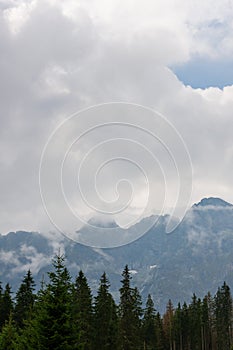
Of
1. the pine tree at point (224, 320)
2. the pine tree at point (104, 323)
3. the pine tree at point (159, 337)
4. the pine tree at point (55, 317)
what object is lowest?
the pine tree at point (55, 317)

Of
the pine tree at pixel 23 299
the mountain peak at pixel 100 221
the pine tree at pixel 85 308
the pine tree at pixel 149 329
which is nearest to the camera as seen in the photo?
the mountain peak at pixel 100 221

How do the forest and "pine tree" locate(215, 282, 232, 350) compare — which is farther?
"pine tree" locate(215, 282, 232, 350)

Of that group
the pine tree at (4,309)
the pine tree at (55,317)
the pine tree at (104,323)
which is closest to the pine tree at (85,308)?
the pine tree at (104,323)

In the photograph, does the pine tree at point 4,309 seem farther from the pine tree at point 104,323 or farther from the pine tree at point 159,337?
the pine tree at point 159,337

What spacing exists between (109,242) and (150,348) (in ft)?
133

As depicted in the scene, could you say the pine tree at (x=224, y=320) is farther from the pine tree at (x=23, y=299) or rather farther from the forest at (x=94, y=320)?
the pine tree at (x=23, y=299)

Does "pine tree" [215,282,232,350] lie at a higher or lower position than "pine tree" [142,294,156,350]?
higher

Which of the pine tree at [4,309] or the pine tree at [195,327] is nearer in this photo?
the pine tree at [4,309]

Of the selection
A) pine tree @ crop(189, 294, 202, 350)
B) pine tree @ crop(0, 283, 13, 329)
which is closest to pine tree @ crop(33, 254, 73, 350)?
pine tree @ crop(0, 283, 13, 329)

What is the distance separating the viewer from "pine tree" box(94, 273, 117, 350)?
72188 mm

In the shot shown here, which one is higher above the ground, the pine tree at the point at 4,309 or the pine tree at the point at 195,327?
the pine tree at the point at 195,327

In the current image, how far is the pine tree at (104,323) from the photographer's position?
7219cm

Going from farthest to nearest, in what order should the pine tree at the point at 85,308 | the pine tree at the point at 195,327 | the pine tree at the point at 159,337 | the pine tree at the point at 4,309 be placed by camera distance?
the pine tree at the point at 195,327 < the pine tree at the point at 159,337 < the pine tree at the point at 4,309 < the pine tree at the point at 85,308

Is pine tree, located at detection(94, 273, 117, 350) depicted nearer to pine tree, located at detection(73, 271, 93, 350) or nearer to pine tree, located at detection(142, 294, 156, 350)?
pine tree, located at detection(73, 271, 93, 350)
